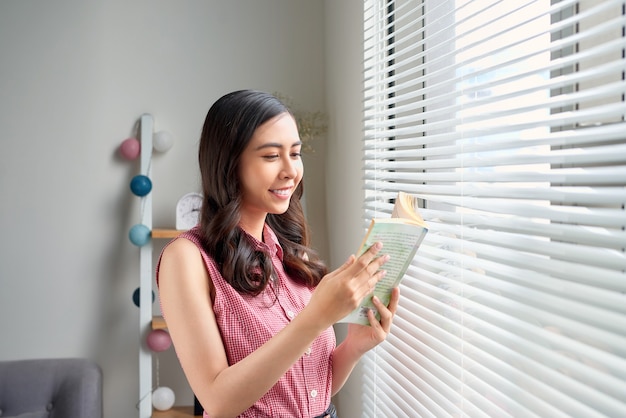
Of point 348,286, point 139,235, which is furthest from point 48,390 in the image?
point 348,286

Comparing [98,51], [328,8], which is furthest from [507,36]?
[98,51]

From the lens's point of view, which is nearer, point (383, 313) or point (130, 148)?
point (383, 313)

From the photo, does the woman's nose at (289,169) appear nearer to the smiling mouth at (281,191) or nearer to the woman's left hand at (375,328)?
the smiling mouth at (281,191)

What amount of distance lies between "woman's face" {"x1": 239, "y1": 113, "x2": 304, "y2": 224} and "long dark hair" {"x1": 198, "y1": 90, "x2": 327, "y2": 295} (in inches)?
0.7

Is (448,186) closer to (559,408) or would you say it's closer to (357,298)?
(357,298)

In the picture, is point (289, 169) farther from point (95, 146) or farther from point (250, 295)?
point (95, 146)

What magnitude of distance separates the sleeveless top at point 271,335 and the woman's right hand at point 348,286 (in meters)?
0.23

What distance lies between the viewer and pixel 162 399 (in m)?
2.85

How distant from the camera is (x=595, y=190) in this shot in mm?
1032

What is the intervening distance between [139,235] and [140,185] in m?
0.22

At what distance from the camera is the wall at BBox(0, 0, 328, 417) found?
2951 mm

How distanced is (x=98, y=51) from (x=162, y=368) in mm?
1464

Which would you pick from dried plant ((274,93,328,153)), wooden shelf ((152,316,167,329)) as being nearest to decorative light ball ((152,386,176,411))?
wooden shelf ((152,316,167,329))

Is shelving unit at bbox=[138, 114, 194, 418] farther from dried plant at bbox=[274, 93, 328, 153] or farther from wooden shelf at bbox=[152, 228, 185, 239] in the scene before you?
dried plant at bbox=[274, 93, 328, 153]
